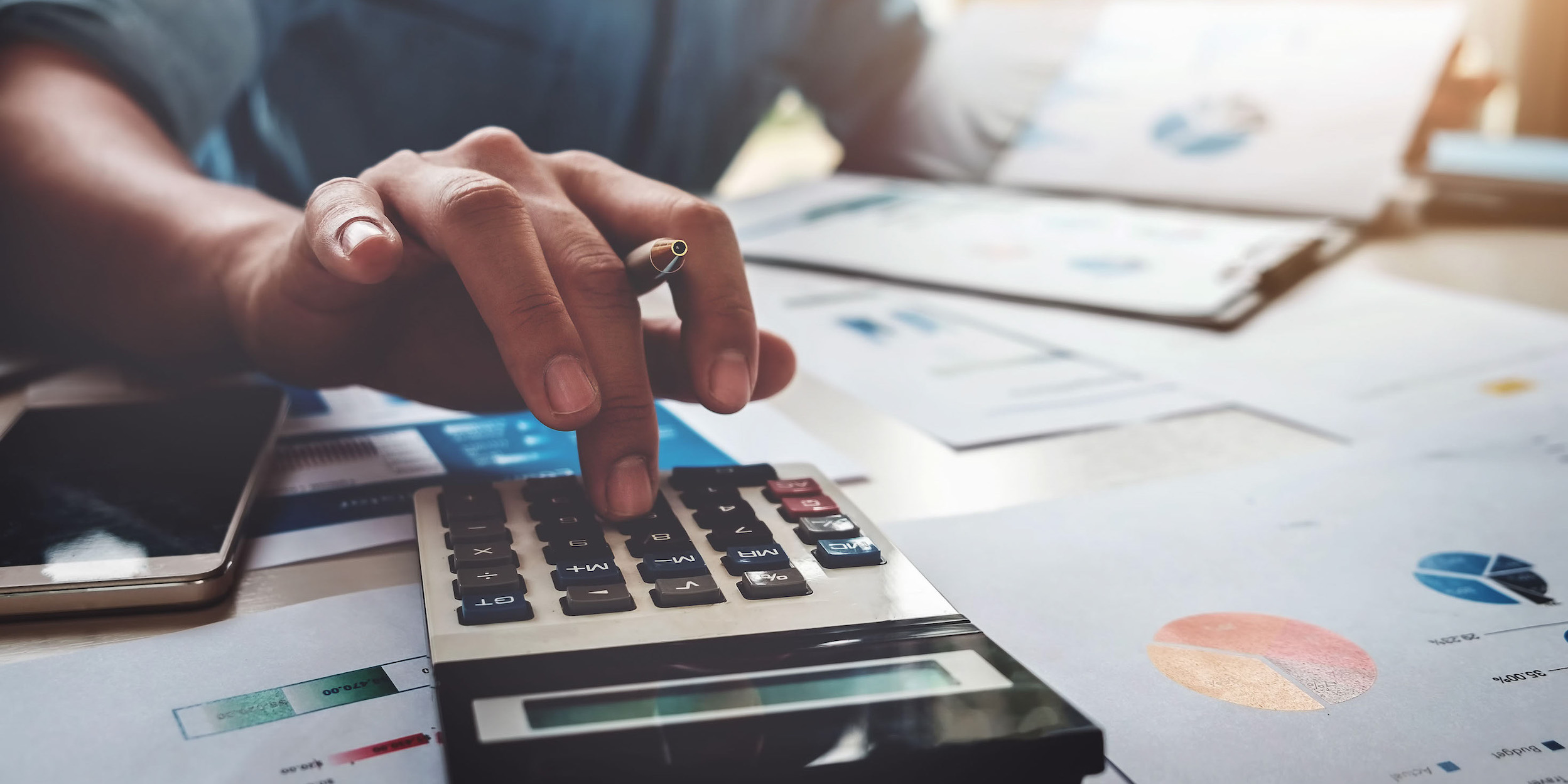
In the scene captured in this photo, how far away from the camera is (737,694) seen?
24cm

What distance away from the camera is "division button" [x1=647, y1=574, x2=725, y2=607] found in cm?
28

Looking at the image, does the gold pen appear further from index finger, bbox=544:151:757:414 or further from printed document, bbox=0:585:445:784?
printed document, bbox=0:585:445:784

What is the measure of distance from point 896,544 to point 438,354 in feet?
0.64

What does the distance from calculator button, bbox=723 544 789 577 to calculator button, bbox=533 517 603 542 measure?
0.04m

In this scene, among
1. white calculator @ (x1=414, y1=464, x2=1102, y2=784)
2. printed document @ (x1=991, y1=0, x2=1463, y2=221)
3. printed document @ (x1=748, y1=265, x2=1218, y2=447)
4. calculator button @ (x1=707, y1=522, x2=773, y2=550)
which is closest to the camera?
white calculator @ (x1=414, y1=464, x2=1102, y2=784)

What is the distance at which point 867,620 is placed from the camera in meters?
0.28

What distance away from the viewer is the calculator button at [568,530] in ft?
1.05

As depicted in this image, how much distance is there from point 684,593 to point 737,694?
0.05 meters

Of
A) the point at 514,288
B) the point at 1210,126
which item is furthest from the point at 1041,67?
the point at 514,288

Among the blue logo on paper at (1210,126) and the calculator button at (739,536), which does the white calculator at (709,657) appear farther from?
the blue logo on paper at (1210,126)

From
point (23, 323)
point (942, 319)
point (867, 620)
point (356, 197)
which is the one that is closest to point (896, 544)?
point (867, 620)

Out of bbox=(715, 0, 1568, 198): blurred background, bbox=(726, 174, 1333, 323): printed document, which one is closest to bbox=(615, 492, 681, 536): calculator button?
bbox=(726, 174, 1333, 323): printed document

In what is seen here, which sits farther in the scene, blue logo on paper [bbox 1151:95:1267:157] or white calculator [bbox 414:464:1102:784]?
blue logo on paper [bbox 1151:95:1267:157]

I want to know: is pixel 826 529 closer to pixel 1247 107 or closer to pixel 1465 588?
pixel 1465 588
